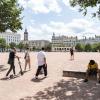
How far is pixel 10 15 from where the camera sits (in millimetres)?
24938

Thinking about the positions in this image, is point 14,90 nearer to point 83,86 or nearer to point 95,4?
point 83,86

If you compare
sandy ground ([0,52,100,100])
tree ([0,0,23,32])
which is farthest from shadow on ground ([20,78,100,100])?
tree ([0,0,23,32])

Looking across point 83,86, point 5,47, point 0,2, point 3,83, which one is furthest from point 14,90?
point 5,47

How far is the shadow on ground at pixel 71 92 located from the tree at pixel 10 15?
37.3ft

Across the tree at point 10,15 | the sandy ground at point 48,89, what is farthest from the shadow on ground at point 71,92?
the tree at point 10,15

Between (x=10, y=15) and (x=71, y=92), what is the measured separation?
45.0 feet

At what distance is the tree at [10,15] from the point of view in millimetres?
24391

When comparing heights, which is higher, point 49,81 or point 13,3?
point 13,3

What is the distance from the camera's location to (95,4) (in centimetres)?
1712

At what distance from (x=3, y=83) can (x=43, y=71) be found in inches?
125

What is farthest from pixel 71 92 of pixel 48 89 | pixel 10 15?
pixel 10 15

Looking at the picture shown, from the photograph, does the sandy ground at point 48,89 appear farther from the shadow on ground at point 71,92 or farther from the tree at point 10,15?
the tree at point 10,15

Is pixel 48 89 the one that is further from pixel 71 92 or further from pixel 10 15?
pixel 10 15

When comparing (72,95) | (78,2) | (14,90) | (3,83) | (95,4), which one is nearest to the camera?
(72,95)
